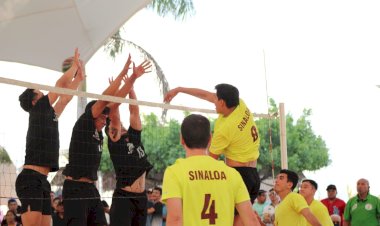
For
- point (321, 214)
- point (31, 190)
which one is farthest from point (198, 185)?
point (321, 214)

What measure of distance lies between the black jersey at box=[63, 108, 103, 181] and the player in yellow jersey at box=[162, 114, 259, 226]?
3884 mm

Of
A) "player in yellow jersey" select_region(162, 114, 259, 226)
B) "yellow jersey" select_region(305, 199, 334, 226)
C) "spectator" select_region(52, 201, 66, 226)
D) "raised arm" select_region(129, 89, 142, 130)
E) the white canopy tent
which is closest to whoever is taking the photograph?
"player in yellow jersey" select_region(162, 114, 259, 226)

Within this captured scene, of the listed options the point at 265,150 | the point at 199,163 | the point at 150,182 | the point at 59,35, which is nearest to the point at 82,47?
the point at 59,35

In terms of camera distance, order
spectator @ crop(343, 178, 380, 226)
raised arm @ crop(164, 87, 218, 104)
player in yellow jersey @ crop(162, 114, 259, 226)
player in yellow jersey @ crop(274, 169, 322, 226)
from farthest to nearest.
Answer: spectator @ crop(343, 178, 380, 226) < player in yellow jersey @ crop(274, 169, 322, 226) < raised arm @ crop(164, 87, 218, 104) < player in yellow jersey @ crop(162, 114, 259, 226)

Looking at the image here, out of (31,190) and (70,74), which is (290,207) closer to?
(70,74)

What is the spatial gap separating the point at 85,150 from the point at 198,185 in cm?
415

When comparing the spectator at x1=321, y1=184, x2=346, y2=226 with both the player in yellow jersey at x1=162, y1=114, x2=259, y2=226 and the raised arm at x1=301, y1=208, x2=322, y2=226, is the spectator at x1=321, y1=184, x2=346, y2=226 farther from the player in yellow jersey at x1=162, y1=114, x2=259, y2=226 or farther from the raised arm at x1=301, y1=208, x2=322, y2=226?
the player in yellow jersey at x1=162, y1=114, x2=259, y2=226

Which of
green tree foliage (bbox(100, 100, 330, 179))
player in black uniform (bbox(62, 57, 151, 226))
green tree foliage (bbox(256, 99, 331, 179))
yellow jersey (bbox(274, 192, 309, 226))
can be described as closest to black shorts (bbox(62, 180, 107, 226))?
player in black uniform (bbox(62, 57, 151, 226))

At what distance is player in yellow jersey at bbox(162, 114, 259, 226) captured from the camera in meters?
5.44

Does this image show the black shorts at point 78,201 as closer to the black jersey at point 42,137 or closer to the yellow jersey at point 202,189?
the black jersey at point 42,137

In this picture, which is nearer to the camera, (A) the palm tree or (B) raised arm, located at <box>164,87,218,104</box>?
(B) raised arm, located at <box>164,87,218,104</box>

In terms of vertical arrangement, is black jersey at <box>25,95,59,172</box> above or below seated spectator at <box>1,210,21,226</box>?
above

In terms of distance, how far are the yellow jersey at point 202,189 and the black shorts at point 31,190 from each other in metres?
3.57

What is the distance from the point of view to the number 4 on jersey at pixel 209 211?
555cm
